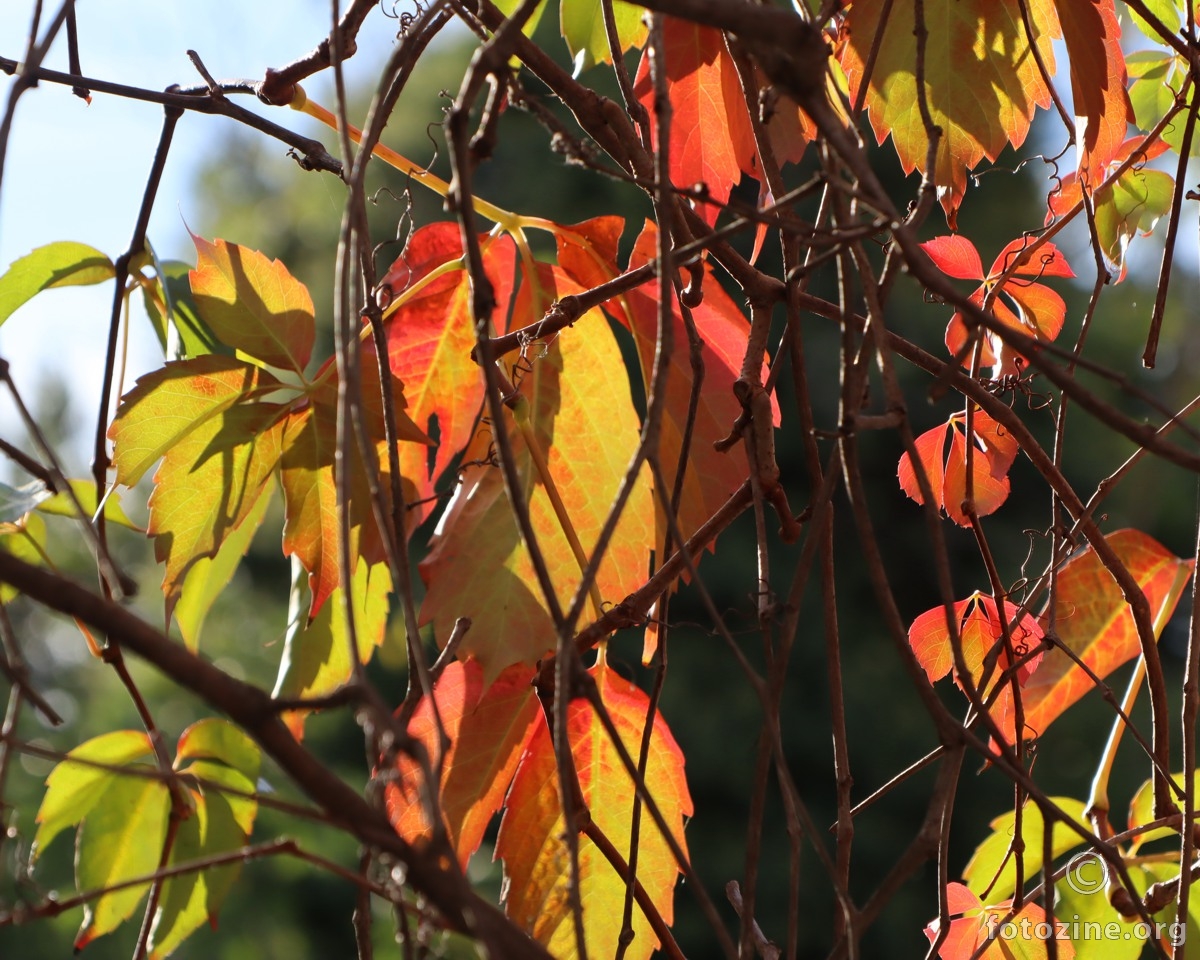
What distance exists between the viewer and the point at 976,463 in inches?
27.6

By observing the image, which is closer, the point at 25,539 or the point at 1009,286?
the point at 25,539

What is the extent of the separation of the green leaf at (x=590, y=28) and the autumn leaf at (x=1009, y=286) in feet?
0.78

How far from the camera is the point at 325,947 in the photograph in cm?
553

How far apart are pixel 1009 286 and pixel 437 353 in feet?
1.29

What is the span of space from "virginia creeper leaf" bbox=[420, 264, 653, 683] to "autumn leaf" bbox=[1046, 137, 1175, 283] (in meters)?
0.33

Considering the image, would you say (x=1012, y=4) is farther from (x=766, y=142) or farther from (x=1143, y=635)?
(x=1143, y=635)

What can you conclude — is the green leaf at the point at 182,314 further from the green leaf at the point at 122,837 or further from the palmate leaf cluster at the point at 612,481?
the green leaf at the point at 122,837

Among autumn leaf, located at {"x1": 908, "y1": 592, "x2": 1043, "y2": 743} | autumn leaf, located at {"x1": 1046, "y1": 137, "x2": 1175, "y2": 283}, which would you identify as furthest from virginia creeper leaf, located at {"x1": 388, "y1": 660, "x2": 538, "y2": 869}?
autumn leaf, located at {"x1": 1046, "y1": 137, "x2": 1175, "y2": 283}

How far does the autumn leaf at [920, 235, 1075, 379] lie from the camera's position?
2.21ft

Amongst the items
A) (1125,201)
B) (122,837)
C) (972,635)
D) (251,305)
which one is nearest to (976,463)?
(972,635)

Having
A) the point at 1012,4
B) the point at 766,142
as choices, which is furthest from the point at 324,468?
the point at 1012,4

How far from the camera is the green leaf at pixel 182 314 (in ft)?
2.12

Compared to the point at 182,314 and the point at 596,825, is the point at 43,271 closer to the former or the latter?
the point at 182,314

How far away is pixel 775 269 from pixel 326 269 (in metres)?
4.17
